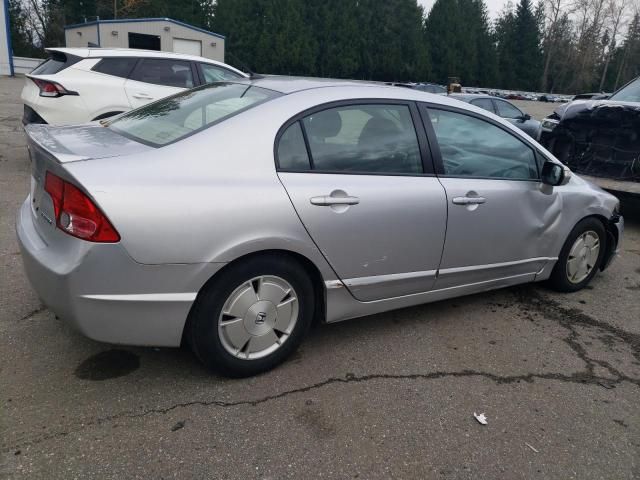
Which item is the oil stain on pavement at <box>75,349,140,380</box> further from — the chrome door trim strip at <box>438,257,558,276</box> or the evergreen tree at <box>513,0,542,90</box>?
the evergreen tree at <box>513,0,542,90</box>

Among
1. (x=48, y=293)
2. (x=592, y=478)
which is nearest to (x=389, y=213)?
(x=592, y=478)

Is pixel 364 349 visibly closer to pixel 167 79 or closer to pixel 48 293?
pixel 48 293

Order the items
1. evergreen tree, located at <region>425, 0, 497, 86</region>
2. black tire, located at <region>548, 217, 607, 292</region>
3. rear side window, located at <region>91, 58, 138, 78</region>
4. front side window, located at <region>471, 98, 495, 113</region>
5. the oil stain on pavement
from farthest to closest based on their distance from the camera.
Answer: evergreen tree, located at <region>425, 0, 497, 86</region> → front side window, located at <region>471, 98, 495, 113</region> → rear side window, located at <region>91, 58, 138, 78</region> → black tire, located at <region>548, 217, 607, 292</region> → the oil stain on pavement

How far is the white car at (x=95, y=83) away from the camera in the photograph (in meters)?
6.59

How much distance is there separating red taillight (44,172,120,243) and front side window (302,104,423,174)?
1129 mm

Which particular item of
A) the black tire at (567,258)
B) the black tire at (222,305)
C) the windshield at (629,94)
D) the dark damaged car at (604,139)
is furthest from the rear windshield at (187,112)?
the windshield at (629,94)

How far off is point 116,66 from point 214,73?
145 centimetres

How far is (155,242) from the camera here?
236 centimetres

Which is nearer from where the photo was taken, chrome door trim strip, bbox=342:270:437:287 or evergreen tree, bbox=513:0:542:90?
chrome door trim strip, bbox=342:270:437:287

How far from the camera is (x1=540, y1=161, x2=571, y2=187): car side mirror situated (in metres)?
3.74

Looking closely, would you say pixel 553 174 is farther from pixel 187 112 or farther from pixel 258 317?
pixel 187 112

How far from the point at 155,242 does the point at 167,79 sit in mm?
5742

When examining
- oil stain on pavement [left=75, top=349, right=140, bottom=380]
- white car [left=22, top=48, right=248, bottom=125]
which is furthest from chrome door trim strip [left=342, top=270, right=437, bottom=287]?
white car [left=22, top=48, right=248, bottom=125]

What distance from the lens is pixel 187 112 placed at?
10.4 ft
